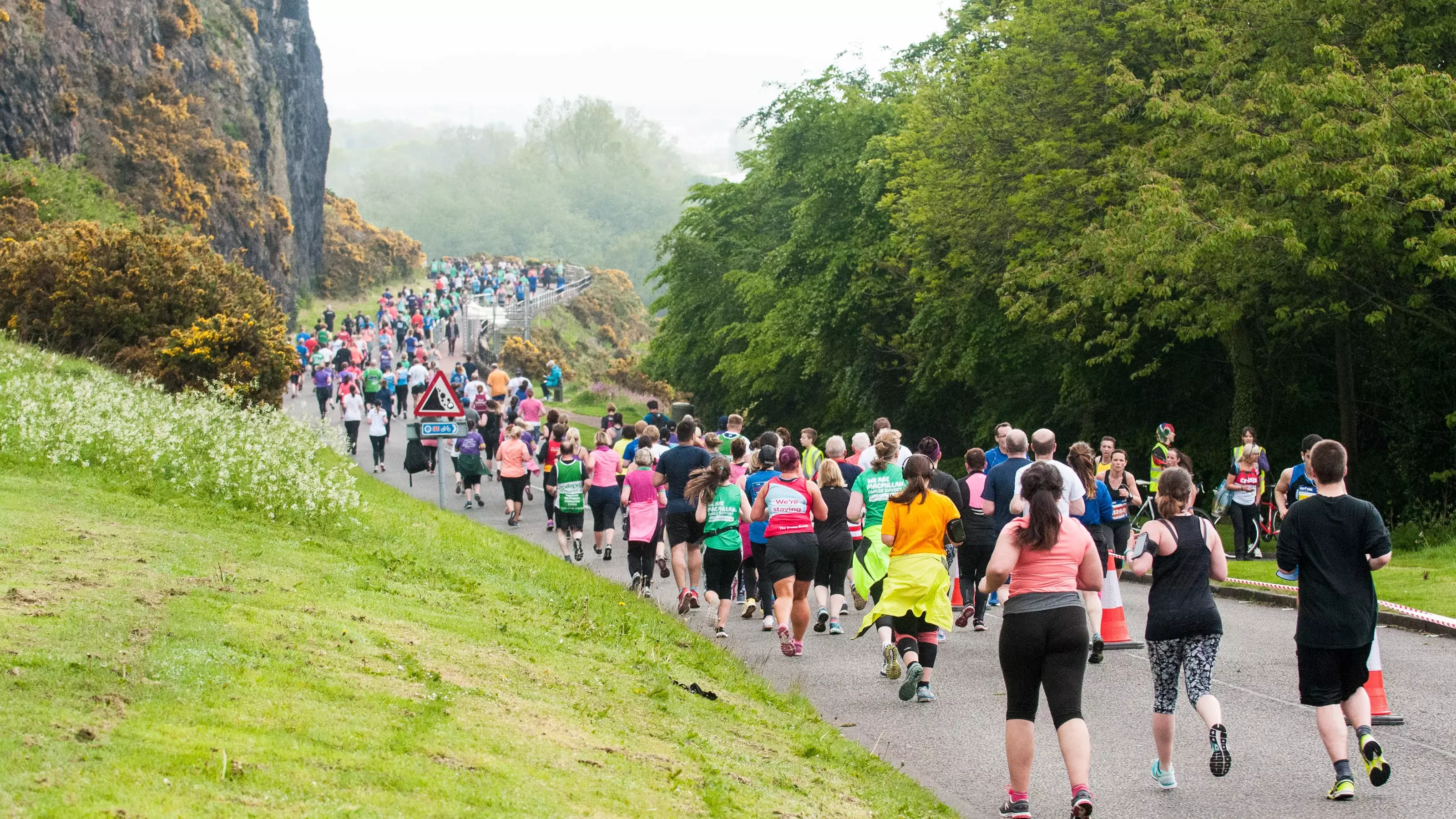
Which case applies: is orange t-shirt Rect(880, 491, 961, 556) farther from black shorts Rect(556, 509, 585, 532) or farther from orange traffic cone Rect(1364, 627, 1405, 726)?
black shorts Rect(556, 509, 585, 532)

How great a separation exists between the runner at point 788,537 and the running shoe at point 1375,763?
17.3ft

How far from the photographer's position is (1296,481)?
1459 centimetres

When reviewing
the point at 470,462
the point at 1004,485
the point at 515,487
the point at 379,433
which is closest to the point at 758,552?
the point at 1004,485

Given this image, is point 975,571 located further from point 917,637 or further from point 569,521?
point 569,521

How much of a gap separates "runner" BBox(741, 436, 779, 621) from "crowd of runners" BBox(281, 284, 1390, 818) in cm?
3

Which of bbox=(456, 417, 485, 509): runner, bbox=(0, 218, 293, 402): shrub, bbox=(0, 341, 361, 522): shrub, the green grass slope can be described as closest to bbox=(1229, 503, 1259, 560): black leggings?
the green grass slope

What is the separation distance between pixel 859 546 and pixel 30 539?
690 cm

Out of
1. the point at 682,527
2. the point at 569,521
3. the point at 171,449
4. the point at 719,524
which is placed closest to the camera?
the point at 719,524

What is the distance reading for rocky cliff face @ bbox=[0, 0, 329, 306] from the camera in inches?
1668

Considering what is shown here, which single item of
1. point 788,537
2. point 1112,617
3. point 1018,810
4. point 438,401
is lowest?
point 1018,810

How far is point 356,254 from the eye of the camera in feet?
275

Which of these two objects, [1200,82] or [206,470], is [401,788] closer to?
[206,470]

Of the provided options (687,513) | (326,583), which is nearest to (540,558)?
(687,513)

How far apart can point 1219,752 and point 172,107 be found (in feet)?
161
